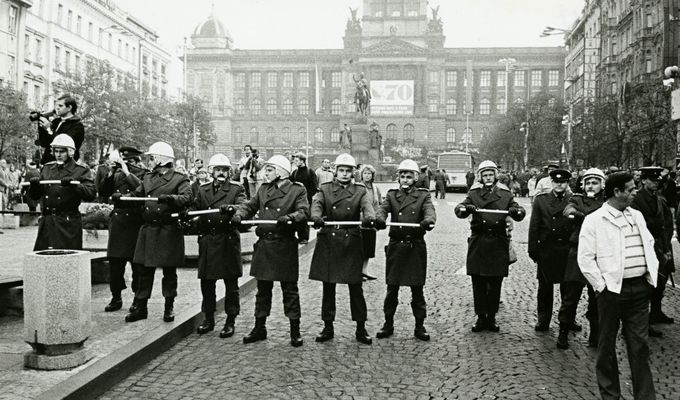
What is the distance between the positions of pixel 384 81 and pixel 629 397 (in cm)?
11421

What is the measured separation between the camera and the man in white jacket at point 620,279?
5832mm

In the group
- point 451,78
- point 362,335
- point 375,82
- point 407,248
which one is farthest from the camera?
point 451,78

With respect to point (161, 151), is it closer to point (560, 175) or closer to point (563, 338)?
point (560, 175)

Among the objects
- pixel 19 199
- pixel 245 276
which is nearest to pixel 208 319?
pixel 245 276

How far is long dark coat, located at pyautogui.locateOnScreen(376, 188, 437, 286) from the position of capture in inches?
333

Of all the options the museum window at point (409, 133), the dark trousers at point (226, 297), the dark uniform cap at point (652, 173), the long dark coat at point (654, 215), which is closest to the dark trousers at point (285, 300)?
the dark trousers at point (226, 297)

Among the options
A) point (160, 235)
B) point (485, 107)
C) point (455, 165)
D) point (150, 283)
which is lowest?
point (150, 283)

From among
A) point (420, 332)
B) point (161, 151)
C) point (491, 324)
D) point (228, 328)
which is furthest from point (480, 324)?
point (161, 151)

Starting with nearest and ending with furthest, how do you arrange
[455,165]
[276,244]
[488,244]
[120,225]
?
[276,244]
[488,244]
[120,225]
[455,165]

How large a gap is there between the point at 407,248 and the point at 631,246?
3027 millimetres

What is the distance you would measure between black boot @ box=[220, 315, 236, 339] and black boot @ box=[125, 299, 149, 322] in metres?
0.92

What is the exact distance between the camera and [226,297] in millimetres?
8641

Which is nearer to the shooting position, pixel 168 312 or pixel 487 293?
pixel 168 312

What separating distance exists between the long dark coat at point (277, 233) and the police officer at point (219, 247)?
326mm
